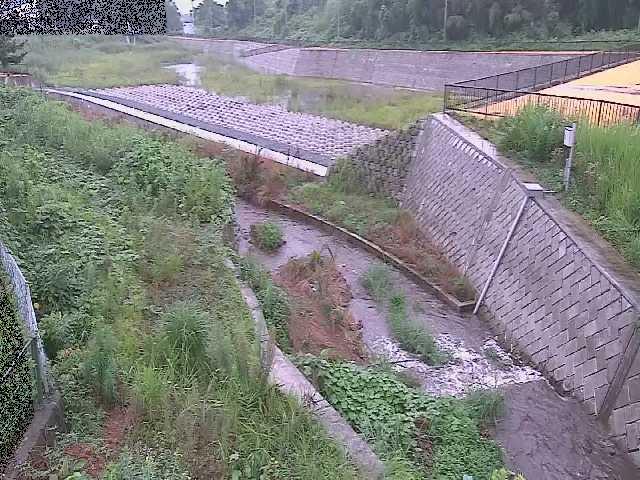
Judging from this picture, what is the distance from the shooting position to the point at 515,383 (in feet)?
26.4

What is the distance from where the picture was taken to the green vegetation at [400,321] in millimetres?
8906

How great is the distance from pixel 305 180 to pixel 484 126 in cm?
507

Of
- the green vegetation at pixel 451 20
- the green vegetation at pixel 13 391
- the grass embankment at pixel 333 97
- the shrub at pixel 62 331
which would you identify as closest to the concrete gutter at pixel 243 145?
the grass embankment at pixel 333 97

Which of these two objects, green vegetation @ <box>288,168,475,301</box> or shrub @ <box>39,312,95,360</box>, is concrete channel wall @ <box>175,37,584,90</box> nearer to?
green vegetation @ <box>288,168,475,301</box>

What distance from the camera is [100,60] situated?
5125 centimetres

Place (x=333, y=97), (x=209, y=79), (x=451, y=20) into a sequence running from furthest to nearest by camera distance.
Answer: (x=209, y=79)
(x=451, y=20)
(x=333, y=97)

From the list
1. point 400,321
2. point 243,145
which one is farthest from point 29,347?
point 243,145

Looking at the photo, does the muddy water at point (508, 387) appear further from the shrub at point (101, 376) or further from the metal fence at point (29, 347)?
the metal fence at point (29, 347)

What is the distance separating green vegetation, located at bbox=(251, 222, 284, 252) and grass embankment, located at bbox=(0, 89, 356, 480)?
2667 millimetres

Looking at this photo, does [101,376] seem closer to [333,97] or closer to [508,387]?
[508,387]

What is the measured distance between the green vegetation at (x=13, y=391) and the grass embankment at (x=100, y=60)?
33486 millimetres

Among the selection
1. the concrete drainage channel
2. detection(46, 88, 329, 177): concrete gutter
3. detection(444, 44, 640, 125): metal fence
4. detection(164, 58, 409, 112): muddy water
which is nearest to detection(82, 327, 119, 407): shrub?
the concrete drainage channel

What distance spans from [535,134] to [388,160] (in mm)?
5101

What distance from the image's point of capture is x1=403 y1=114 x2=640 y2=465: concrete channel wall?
688 cm
